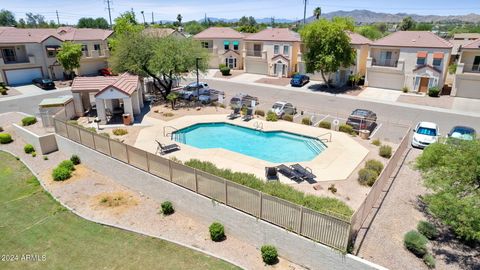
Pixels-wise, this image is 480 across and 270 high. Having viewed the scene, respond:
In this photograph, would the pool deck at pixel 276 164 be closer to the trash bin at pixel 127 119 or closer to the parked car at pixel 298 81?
the trash bin at pixel 127 119

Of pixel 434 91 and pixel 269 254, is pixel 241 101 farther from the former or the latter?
pixel 434 91

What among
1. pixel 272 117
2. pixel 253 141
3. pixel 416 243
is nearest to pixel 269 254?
pixel 416 243

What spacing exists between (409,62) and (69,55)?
4602 cm

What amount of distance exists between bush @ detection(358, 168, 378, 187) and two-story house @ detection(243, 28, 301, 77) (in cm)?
3416

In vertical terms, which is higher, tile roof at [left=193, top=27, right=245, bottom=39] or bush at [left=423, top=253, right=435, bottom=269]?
tile roof at [left=193, top=27, right=245, bottom=39]

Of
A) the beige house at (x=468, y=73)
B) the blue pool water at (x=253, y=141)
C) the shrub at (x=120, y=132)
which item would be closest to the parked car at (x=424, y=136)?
the blue pool water at (x=253, y=141)

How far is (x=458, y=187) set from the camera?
1116 centimetres

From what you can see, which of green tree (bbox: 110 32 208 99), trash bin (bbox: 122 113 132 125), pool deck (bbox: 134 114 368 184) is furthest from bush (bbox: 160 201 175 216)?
green tree (bbox: 110 32 208 99)

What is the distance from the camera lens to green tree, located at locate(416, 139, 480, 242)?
10.1m

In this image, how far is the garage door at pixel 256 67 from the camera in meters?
52.7

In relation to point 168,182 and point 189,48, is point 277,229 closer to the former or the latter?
point 168,182

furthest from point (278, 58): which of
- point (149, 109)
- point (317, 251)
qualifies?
point (317, 251)

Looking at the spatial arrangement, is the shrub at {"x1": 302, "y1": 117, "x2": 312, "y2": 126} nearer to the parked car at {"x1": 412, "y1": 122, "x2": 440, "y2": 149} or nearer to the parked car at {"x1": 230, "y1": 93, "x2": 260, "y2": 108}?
the parked car at {"x1": 230, "y1": 93, "x2": 260, "y2": 108}

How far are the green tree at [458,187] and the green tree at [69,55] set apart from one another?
46.4 metres
